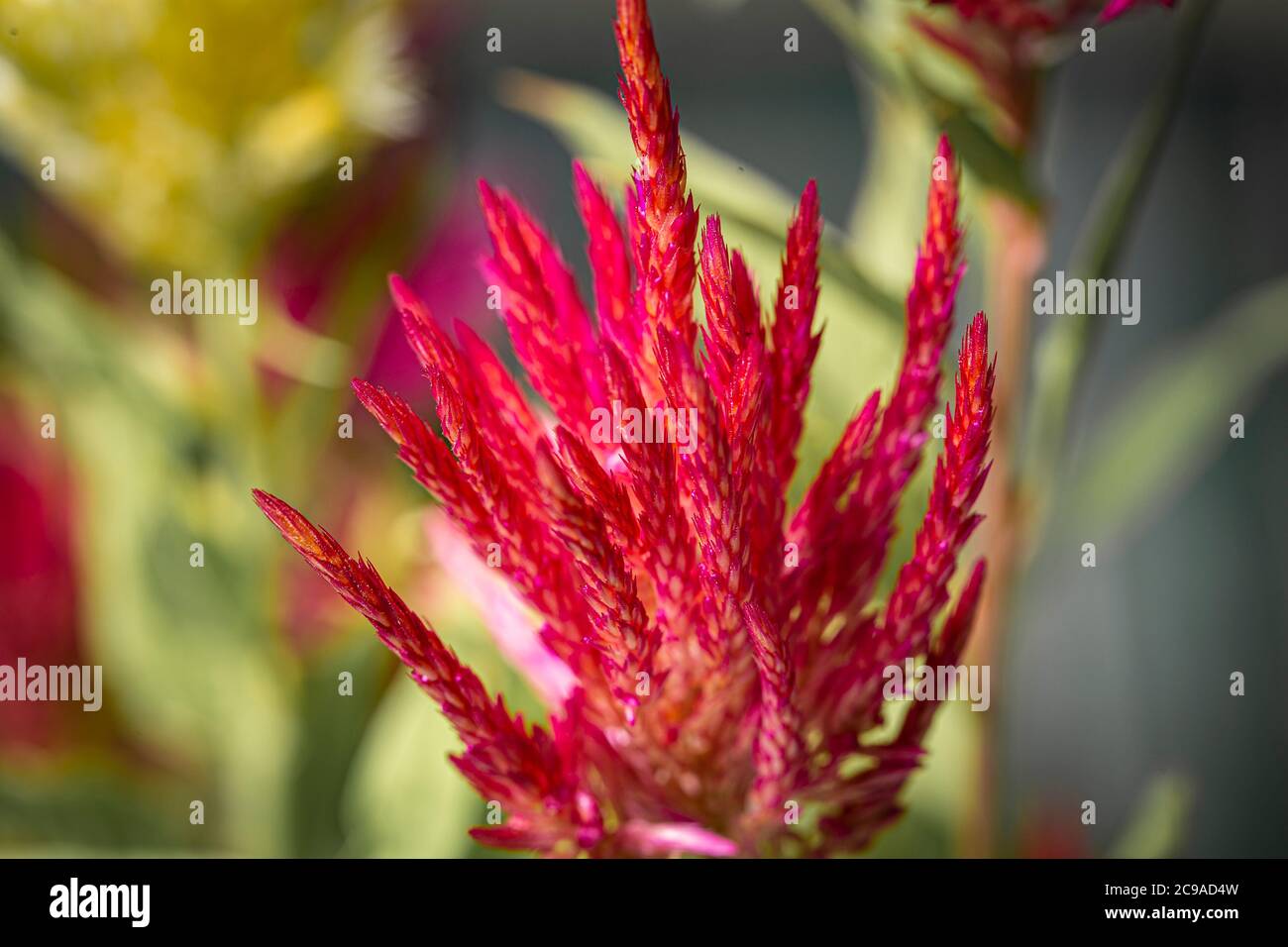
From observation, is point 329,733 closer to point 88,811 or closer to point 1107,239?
point 88,811

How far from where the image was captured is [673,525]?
0.26 m

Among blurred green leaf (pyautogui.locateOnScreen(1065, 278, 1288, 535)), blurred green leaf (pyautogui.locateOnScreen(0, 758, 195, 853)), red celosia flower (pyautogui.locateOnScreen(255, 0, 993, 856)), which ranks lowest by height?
blurred green leaf (pyautogui.locateOnScreen(0, 758, 195, 853))

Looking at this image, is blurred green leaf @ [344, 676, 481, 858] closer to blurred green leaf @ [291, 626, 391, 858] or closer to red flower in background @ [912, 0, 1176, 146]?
blurred green leaf @ [291, 626, 391, 858]

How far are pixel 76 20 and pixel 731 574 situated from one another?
0.41 meters

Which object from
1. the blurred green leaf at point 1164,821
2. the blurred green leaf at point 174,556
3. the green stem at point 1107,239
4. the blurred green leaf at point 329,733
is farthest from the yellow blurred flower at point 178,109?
the blurred green leaf at point 1164,821

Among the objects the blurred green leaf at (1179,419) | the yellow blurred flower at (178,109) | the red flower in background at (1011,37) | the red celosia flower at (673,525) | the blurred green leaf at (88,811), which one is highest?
the yellow blurred flower at (178,109)

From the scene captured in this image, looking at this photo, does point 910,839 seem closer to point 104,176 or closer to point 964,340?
point 964,340

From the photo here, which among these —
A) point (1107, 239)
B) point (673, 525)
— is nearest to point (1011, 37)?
point (1107, 239)

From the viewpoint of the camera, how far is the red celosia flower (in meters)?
0.25

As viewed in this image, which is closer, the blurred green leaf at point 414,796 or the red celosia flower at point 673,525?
the red celosia flower at point 673,525

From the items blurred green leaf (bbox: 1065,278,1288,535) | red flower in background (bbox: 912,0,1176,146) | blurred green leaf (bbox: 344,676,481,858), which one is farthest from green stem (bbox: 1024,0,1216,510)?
blurred green leaf (bbox: 344,676,481,858)

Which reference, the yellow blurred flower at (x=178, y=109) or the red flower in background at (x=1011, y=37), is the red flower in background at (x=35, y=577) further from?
the red flower in background at (x=1011, y=37)

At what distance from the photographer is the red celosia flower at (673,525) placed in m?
0.25
